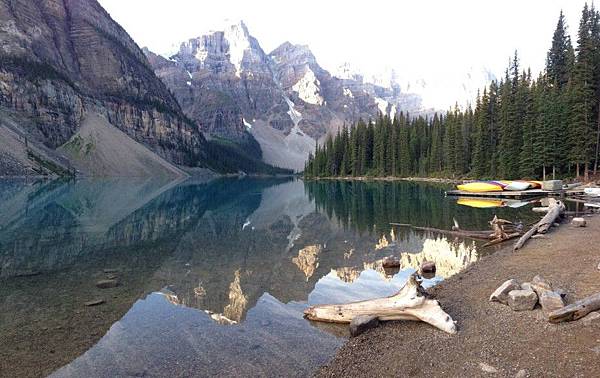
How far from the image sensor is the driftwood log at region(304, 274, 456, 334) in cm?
1147

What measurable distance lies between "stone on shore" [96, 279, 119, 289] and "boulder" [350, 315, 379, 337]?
11.4 meters

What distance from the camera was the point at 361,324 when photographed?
1191 centimetres

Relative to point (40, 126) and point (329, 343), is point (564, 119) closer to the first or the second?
point (329, 343)

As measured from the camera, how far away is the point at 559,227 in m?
26.2

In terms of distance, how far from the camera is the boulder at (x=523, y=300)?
11.6m

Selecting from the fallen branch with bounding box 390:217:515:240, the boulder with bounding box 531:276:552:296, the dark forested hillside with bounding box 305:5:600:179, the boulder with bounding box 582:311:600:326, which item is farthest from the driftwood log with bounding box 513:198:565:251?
the dark forested hillside with bounding box 305:5:600:179

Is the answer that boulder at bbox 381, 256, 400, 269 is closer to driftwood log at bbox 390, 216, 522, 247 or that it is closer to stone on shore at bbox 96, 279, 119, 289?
driftwood log at bbox 390, 216, 522, 247

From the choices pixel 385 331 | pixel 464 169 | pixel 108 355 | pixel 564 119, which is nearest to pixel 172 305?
pixel 108 355

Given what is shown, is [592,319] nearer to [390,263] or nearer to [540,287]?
[540,287]

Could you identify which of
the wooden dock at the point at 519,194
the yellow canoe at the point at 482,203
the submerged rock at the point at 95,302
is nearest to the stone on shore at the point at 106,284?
the submerged rock at the point at 95,302

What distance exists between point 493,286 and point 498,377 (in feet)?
22.3

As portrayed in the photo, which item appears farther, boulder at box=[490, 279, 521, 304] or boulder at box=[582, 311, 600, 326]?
boulder at box=[490, 279, 521, 304]

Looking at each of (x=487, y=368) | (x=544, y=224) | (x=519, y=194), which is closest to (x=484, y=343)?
(x=487, y=368)

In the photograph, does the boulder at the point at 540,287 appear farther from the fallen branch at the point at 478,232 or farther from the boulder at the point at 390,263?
the fallen branch at the point at 478,232
